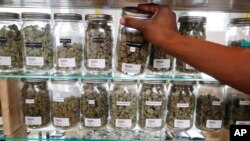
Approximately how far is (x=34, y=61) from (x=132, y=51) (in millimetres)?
298

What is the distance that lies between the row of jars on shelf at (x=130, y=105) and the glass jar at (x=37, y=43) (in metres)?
0.07

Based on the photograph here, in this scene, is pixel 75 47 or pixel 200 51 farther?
pixel 75 47

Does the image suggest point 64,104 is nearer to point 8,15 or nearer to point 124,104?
point 124,104

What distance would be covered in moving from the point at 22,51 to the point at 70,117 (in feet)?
0.85

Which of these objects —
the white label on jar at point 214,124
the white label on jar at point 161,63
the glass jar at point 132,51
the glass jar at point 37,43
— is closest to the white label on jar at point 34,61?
the glass jar at point 37,43

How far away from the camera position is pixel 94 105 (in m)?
0.97

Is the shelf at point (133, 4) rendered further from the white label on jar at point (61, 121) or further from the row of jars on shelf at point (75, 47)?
the white label on jar at point (61, 121)

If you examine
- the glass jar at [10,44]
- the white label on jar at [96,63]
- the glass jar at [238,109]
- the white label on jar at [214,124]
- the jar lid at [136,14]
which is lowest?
the white label on jar at [214,124]

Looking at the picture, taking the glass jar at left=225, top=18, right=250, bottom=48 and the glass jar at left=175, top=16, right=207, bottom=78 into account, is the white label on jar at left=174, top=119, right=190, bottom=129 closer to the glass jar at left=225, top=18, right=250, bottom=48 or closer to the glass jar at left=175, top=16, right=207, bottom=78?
the glass jar at left=175, top=16, right=207, bottom=78

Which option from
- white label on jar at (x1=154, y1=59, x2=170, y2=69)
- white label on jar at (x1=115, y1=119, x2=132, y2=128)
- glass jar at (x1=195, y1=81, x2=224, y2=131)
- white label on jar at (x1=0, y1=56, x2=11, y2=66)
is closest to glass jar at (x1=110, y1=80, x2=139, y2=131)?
white label on jar at (x1=115, y1=119, x2=132, y2=128)

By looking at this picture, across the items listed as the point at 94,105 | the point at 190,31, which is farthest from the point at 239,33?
the point at 94,105

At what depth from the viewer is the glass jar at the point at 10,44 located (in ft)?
2.97

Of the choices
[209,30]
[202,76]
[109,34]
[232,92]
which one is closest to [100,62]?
[109,34]

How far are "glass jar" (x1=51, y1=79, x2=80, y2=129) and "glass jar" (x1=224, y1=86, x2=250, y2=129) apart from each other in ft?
1.64
